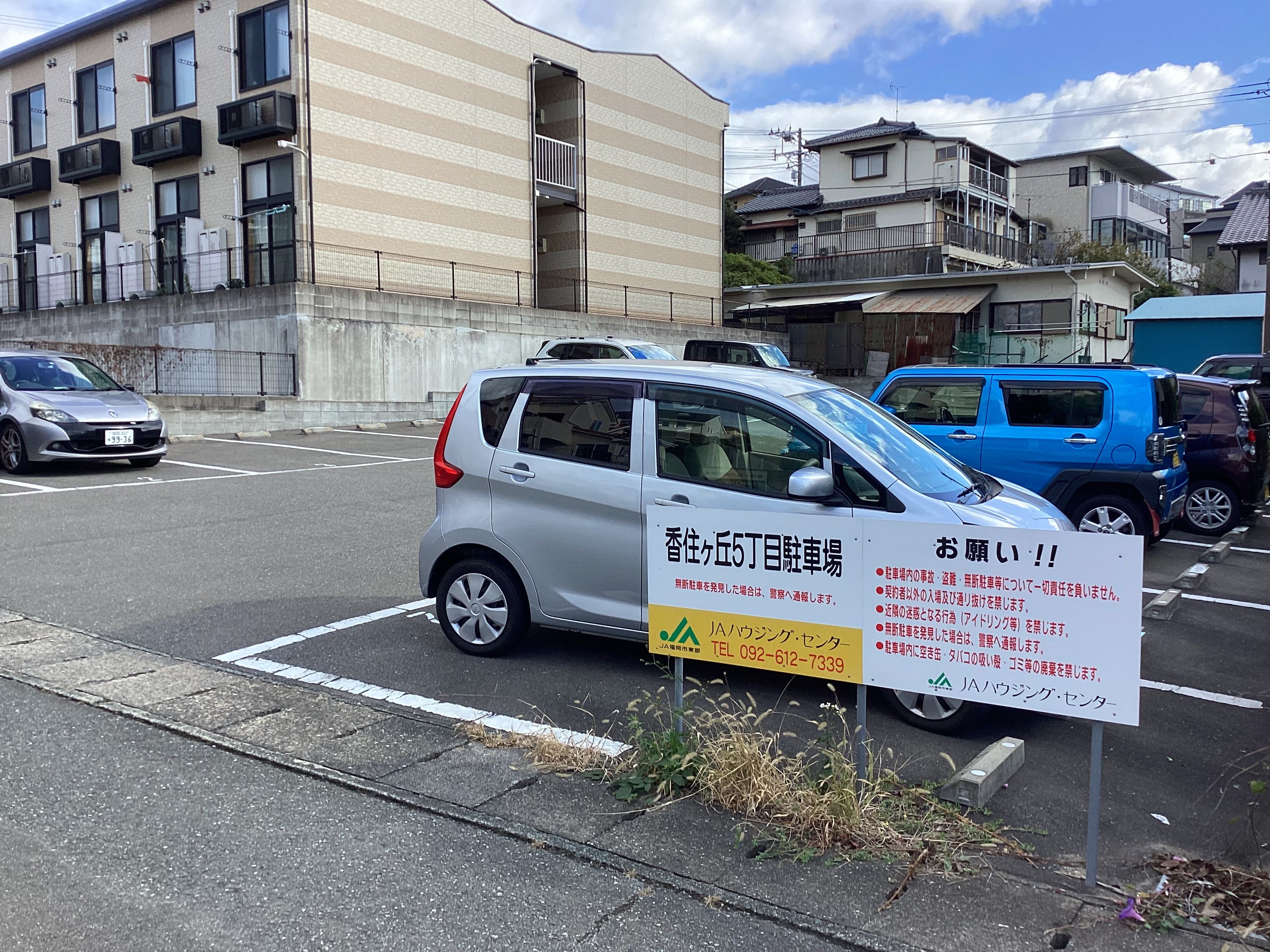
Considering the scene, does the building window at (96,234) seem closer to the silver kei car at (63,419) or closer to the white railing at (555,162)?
the white railing at (555,162)

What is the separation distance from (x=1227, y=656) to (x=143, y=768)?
598 cm

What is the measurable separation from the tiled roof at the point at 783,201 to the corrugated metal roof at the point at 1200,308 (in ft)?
65.3

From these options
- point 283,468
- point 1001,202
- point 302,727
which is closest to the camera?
point 302,727

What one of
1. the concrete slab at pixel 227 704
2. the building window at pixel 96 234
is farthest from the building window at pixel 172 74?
the concrete slab at pixel 227 704

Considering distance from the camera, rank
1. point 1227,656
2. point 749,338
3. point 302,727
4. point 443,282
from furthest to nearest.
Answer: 1. point 749,338
2. point 443,282
3. point 1227,656
4. point 302,727

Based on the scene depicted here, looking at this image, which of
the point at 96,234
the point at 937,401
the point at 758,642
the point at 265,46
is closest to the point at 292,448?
the point at 937,401

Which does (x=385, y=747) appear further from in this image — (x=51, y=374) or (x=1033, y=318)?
(x=1033, y=318)

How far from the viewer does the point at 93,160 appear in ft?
89.9

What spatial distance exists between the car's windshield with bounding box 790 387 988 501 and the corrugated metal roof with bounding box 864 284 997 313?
29.7 meters

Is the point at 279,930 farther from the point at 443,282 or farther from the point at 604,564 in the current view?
the point at 443,282

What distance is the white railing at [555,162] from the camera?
2892 cm

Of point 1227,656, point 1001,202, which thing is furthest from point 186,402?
point 1001,202

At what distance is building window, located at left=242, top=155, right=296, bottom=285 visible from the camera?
2319 centimetres

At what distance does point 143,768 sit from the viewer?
426 centimetres
